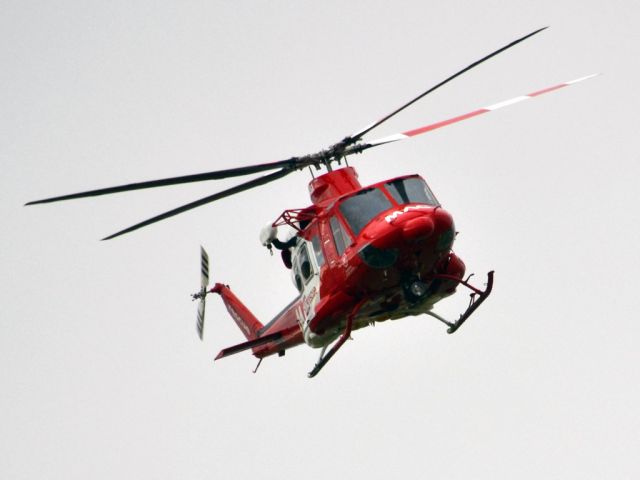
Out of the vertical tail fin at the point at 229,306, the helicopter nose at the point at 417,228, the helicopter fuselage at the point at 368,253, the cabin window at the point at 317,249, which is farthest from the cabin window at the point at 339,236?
the vertical tail fin at the point at 229,306

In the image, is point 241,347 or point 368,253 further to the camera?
point 241,347

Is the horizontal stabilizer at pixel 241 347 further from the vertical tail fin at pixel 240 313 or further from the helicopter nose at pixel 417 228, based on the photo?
the helicopter nose at pixel 417 228

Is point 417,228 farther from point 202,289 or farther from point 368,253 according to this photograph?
point 202,289

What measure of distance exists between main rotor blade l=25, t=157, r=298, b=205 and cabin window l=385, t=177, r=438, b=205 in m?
2.39

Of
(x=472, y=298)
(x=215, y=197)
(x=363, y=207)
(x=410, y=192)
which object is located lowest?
(x=472, y=298)

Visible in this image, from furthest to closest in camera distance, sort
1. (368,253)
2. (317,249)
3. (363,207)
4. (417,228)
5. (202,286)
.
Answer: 1. (202,286)
2. (317,249)
3. (363,207)
4. (368,253)
5. (417,228)

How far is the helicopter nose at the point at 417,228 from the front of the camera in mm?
16797

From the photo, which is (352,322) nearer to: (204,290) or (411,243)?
(411,243)

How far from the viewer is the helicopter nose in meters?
16.8

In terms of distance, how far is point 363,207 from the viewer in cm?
1781

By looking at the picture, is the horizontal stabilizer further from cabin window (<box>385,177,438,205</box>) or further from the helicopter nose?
the helicopter nose

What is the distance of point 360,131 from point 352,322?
12.9 ft

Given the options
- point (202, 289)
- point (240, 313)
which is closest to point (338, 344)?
point (240, 313)

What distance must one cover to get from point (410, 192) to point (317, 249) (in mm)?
2244
